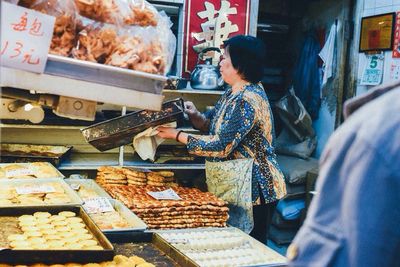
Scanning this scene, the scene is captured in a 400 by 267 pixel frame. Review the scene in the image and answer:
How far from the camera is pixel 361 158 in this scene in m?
0.86

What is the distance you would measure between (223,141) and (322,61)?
12.6 ft

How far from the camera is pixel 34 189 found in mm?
3643

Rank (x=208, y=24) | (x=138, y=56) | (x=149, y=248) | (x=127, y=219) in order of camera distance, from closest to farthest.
A: (x=138, y=56), (x=149, y=248), (x=127, y=219), (x=208, y=24)

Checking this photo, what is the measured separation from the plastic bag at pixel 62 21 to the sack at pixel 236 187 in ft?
8.21

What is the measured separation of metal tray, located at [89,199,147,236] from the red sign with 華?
112 inches

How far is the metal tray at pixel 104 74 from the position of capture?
147 centimetres

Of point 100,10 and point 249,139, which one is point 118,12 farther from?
point 249,139

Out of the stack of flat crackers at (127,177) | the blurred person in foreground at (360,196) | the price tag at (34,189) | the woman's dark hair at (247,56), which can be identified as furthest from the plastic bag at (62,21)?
the stack of flat crackers at (127,177)

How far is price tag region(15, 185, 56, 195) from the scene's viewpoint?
3570 mm

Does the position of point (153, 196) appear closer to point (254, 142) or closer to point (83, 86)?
point (254, 142)

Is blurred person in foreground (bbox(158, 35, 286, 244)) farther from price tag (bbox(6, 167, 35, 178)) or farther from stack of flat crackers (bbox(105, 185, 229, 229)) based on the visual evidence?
price tag (bbox(6, 167, 35, 178))

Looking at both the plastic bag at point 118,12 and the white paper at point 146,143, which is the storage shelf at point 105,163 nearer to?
the white paper at point 146,143

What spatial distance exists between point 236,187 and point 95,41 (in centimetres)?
259

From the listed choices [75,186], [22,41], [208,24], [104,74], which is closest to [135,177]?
[75,186]
